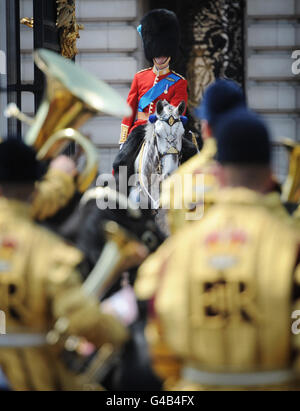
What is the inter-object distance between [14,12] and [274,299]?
6.53 metres

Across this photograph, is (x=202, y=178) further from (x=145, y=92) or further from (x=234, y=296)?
(x=145, y=92)

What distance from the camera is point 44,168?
5.77 metres

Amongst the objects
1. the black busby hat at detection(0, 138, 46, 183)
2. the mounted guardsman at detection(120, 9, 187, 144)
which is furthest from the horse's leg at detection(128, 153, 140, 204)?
the black busby hat at detection(0, 138, 46, 183)

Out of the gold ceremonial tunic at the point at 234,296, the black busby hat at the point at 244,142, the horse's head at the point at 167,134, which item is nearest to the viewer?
the gold ceremonial tunic at the point at 234,296

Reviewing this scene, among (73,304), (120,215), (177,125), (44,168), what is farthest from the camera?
(177,125)

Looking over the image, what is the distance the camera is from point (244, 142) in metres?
3.98

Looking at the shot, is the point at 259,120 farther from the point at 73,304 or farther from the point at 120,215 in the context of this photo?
the point at 120,215

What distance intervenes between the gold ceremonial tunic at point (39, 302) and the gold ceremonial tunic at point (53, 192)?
95cm

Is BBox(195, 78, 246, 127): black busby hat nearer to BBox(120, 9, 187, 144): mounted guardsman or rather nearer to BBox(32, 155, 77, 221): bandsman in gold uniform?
BBox(32, 155, 77, 221): bandsman in gold uniform

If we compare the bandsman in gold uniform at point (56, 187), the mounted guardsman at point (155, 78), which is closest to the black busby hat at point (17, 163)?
the bandsman in gold uniform at point (56, 187)

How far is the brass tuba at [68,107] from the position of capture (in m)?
5.83

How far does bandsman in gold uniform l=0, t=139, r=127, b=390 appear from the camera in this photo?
4051mm

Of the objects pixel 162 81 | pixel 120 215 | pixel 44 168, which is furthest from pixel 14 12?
pixel 44 168

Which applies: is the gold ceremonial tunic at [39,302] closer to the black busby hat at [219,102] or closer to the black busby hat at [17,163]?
the black busby hat at [17,163]
